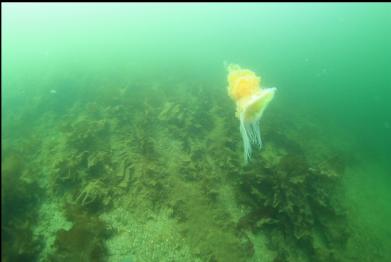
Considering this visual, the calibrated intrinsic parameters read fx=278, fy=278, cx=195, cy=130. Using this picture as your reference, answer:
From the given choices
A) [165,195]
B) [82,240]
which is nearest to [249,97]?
[165,195]

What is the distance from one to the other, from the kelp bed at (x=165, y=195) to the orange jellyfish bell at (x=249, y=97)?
231cm

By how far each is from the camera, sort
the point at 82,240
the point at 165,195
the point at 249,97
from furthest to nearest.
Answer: the point at 165,195 → the point at 82,240 → the point at 249,97

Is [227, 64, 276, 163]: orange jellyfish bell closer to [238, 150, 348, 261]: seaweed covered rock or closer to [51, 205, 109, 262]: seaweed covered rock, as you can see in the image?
[238, 150, 348, 261]: seaweed covered rock

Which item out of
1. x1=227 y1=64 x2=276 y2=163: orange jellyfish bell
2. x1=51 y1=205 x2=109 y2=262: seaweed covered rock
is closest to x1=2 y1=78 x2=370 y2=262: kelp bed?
x1=51 y1=205 x2=109 y2=262: seaweed covered rock

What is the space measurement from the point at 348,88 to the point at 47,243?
75.0 feet

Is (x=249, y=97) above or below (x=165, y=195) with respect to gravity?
above

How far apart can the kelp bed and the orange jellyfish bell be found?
231 centimetres

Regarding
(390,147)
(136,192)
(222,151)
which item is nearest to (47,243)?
(136,192)

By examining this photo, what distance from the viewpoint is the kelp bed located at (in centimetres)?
487

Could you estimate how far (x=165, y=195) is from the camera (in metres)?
5.71

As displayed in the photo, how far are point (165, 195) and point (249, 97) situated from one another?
3.22 meters

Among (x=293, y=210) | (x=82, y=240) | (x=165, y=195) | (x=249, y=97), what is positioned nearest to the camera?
(x=249, y=97)

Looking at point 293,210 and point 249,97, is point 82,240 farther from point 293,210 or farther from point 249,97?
point 293,210

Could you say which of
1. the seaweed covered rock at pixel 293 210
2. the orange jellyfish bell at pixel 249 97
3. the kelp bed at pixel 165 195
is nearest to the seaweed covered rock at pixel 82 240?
the kelp bed at pixel 165 195
